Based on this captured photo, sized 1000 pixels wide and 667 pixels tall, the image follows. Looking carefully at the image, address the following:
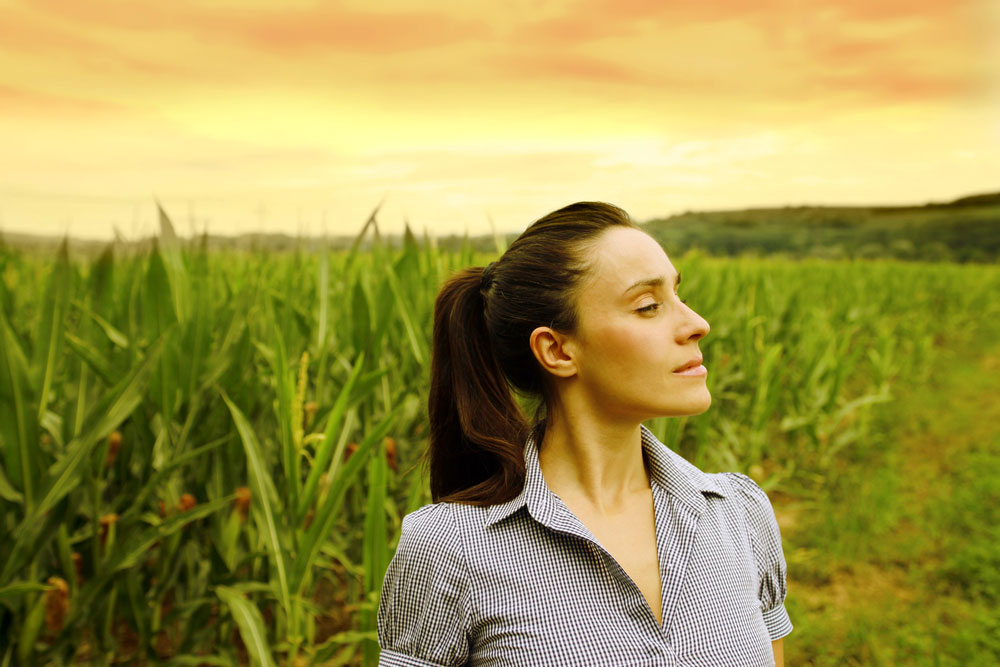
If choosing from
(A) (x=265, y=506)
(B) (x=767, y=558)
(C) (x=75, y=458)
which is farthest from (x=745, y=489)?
(C) (x=75, y=458)

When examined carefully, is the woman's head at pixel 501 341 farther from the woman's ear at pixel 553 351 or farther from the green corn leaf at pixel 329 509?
the green corn leaf at pixel 329 509

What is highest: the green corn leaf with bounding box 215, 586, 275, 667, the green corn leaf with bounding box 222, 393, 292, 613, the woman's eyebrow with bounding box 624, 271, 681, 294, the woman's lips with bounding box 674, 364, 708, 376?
the woman's eyebrow with bounding box 624, 271, 681, 294

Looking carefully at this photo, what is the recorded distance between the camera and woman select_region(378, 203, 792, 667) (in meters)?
1.01

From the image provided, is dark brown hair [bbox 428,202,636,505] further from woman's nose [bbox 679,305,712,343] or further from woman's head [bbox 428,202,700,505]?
woman's nose [bbox 679,305,712,343]

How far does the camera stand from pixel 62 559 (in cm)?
165

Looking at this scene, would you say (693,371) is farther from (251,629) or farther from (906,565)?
(906,565)

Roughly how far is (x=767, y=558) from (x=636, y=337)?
0.42 m

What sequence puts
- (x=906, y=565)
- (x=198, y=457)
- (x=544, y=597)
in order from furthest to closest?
(x=906, y=565) → (x=198, y=457) → (x=544, y=597)

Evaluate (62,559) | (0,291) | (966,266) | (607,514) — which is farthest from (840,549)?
(966,266)

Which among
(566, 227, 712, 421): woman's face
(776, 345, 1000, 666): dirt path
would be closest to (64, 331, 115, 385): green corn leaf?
(566, 227, 712, 421): woman's face

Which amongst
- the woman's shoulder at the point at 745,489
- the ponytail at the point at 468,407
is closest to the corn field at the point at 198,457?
the ponytail at the point at 468,407

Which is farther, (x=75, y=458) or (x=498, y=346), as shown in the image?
(x=75, y=458)

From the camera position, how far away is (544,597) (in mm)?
999

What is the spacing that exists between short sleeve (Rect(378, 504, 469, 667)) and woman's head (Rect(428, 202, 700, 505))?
0.09 meters
